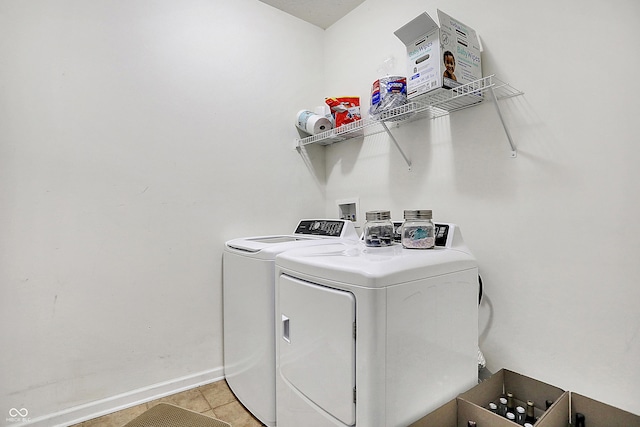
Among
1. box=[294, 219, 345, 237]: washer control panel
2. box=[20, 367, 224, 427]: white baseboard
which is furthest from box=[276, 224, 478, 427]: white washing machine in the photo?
box=[20, 367, 224, 427]: white baseboard

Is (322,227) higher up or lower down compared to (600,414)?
higher up

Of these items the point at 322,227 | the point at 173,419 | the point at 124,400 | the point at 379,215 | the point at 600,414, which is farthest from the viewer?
the point at 322,227

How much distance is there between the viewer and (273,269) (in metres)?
1.47

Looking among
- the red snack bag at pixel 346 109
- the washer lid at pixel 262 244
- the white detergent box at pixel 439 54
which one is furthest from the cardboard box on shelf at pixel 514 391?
the red snack bag at pixel 346 109

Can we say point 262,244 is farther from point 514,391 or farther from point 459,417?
point 514,391

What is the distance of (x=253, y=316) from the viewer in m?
1.58

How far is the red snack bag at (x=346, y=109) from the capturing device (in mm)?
2141

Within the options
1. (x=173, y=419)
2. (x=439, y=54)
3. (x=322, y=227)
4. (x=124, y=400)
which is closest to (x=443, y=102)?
(x=439, y=54)

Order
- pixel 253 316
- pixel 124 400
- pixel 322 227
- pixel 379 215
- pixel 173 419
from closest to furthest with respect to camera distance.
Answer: pixel 173 419 < pixel 379 215 < pixel 253 316 < pixel 124 400 < pixel 322 227

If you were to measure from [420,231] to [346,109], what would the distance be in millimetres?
1132

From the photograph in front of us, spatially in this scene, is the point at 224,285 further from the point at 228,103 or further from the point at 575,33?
the point at 575,33

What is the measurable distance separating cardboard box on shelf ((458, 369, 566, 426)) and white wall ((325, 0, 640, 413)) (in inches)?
2.9

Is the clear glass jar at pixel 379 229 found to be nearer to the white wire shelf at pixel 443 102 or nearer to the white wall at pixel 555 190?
the white wall at pixel 555 190

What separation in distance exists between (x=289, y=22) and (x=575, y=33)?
5.84 feet
